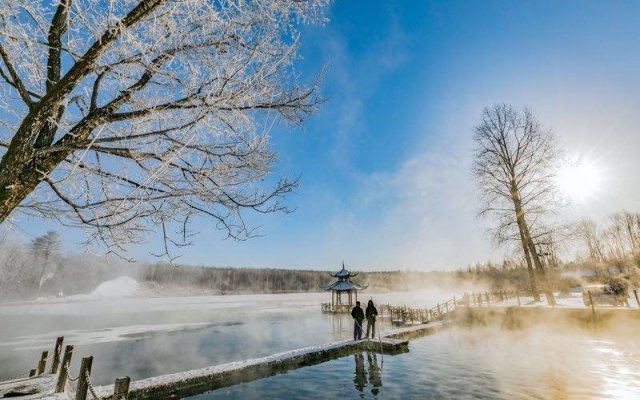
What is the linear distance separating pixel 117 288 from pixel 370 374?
111 meters

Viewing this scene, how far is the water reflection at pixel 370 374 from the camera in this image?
28.7 feet

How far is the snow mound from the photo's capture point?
293ft

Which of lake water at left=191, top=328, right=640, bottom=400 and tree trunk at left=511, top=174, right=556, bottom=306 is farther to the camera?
tree trunk at left=511, top=174, right=556, bottom=306

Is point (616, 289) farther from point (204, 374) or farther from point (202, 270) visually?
point (202, 270)

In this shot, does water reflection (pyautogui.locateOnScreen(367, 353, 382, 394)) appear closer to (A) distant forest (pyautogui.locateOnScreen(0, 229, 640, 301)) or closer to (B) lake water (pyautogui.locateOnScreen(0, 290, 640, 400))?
(B) lake water (pyautogui.locateOnScreen(0, 290, 640, 400))

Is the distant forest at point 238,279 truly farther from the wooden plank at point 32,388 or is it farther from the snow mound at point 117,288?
the wooden plank at point 32,388

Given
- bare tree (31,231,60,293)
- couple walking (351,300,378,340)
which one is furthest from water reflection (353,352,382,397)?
bare tree (31,231,60,293)

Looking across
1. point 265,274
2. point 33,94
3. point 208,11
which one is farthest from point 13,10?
point 265,274

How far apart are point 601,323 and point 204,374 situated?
61.1ft

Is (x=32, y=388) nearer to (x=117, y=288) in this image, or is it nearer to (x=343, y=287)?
(x=343, y=287)

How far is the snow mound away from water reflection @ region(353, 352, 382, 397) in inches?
3831

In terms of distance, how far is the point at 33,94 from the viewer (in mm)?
3131

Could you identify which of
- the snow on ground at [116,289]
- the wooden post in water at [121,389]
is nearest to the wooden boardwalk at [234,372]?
the wooden post in water at [121,389]

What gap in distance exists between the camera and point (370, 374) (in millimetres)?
10070
